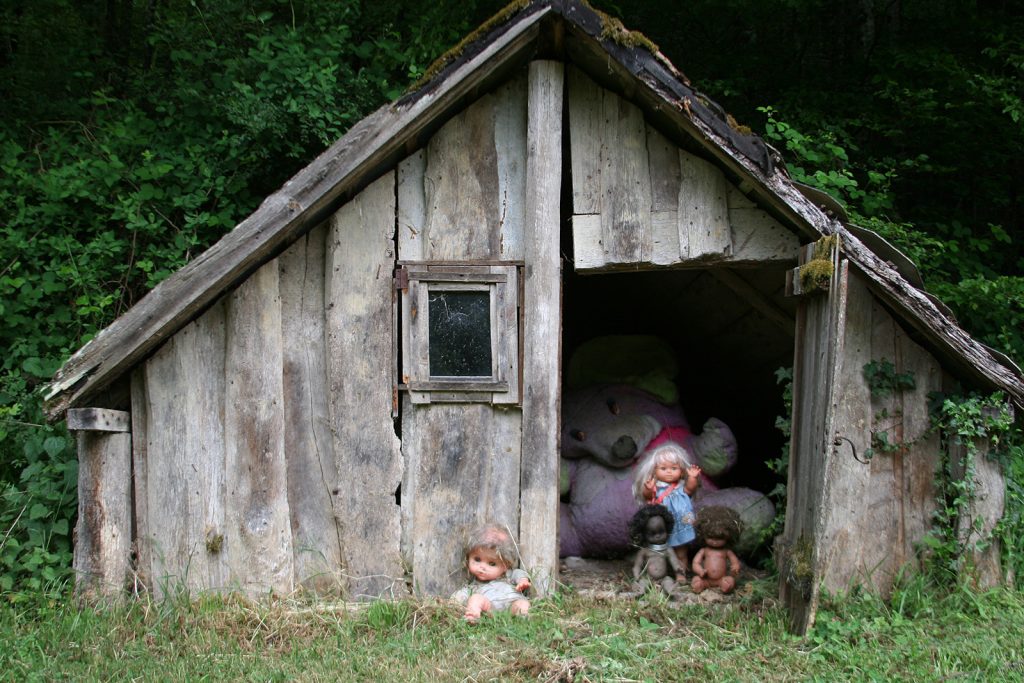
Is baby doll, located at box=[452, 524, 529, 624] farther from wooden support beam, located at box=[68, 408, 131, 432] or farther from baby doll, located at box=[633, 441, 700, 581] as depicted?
wooden support beam, located at box=[68, 408, 131, 432]

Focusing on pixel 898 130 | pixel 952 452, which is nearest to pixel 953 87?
pixel 898 130

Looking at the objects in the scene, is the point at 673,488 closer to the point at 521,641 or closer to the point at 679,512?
the point at 679,512

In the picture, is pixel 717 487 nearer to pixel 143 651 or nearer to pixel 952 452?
pixel 952 452

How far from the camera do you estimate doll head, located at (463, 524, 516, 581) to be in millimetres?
4941

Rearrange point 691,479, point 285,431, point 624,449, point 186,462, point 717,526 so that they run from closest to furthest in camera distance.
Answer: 1. point 186,462
2. point 285,431
3. point 717,526
4. point 691,479
5. point 624,449

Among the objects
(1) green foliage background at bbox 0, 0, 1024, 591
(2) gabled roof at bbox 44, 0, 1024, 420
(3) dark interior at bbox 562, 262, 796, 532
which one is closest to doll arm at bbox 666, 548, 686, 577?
(3) dark interior at bbox 562, 262, 796, 532

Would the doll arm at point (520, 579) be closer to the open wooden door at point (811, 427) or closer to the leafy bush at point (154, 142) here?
the open wooden door at point (811, 427)

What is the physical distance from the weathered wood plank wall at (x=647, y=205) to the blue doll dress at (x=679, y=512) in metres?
1.56

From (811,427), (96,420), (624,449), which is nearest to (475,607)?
(624,449)

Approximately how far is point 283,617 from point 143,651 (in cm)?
69

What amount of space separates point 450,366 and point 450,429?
1.15 feet

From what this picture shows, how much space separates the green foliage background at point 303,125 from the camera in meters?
6.68

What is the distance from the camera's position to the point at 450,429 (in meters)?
5.10

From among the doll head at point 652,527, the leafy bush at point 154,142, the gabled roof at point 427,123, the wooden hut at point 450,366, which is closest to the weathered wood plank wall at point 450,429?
the wooden hut at point 450,366
